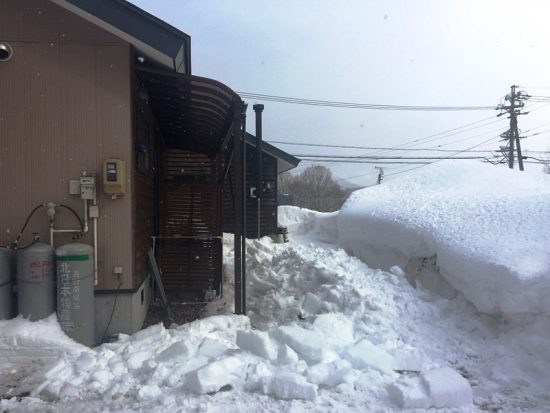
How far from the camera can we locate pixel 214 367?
169 inches

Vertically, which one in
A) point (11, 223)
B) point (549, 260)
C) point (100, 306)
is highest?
point (11, 223)

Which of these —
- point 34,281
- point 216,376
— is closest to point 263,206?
point 34,281

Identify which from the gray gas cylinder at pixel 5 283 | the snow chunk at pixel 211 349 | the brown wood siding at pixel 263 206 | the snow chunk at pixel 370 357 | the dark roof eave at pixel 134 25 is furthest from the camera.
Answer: the brown wood siding at pixel 263 206

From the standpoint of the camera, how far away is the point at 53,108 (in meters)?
5.89

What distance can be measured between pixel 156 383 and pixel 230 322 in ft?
6.57

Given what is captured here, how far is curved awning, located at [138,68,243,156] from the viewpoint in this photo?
646 cm

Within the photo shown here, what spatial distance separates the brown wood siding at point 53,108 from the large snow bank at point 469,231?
4474 millimetres

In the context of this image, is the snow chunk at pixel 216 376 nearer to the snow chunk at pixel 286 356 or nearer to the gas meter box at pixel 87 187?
the snow chunk at pixel 286 356

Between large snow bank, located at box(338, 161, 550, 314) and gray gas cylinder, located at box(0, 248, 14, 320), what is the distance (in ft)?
17.3

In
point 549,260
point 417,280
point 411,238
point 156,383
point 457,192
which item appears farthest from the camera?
point 457,192

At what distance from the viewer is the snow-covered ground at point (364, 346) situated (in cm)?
411

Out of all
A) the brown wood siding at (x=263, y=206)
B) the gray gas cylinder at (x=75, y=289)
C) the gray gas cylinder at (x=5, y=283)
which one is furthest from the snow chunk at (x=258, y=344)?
the brown wood siding at (x=263, y=206)

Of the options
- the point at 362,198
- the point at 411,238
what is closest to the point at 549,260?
the point at 411,238

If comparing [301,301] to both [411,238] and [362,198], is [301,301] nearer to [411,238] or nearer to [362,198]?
[411,238]
